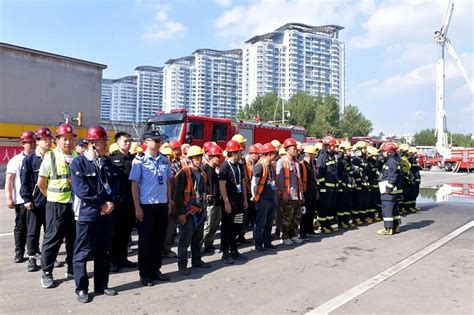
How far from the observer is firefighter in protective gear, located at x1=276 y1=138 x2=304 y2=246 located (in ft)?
23.8

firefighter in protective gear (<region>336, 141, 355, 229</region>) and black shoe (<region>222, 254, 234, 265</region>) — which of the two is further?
firefighter in protective gear (<region>336, 141, 355, 229</region>)

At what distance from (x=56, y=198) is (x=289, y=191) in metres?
4.03

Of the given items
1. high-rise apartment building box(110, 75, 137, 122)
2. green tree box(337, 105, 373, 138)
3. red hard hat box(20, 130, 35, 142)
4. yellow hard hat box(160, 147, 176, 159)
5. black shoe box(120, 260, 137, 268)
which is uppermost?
high-rise apartment building box(110, 75, 137, 122)

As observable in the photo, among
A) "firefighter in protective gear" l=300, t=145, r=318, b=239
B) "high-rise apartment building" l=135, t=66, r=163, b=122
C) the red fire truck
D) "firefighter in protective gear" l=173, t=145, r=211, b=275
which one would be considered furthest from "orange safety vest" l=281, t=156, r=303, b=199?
"high-rise apartment building" l=135, t=66, r=163, b=122

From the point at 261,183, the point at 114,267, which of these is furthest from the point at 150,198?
the point at 261,183

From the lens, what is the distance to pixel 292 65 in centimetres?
7244

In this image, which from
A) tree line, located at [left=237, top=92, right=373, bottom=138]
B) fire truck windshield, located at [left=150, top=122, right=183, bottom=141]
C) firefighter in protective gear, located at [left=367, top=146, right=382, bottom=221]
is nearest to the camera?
firefighter in protective gear, located at [left=367, top=146, right=382, bottom=221]

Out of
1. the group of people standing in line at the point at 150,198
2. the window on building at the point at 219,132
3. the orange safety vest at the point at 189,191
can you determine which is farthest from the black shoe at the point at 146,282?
the window on building at the point at 219,132

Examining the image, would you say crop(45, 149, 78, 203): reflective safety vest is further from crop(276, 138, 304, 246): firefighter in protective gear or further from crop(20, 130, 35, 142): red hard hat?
crop(276, 138, 304, 246): firefighter in protective gear

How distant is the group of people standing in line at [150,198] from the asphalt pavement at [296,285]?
0.25m

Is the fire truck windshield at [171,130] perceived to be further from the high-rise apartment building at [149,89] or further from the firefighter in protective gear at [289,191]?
the high-rise apartment building at [149,89]

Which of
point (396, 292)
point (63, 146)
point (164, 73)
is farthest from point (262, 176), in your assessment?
point (164, 73)

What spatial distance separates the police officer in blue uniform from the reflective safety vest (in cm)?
53

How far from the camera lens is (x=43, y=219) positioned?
5703mm
